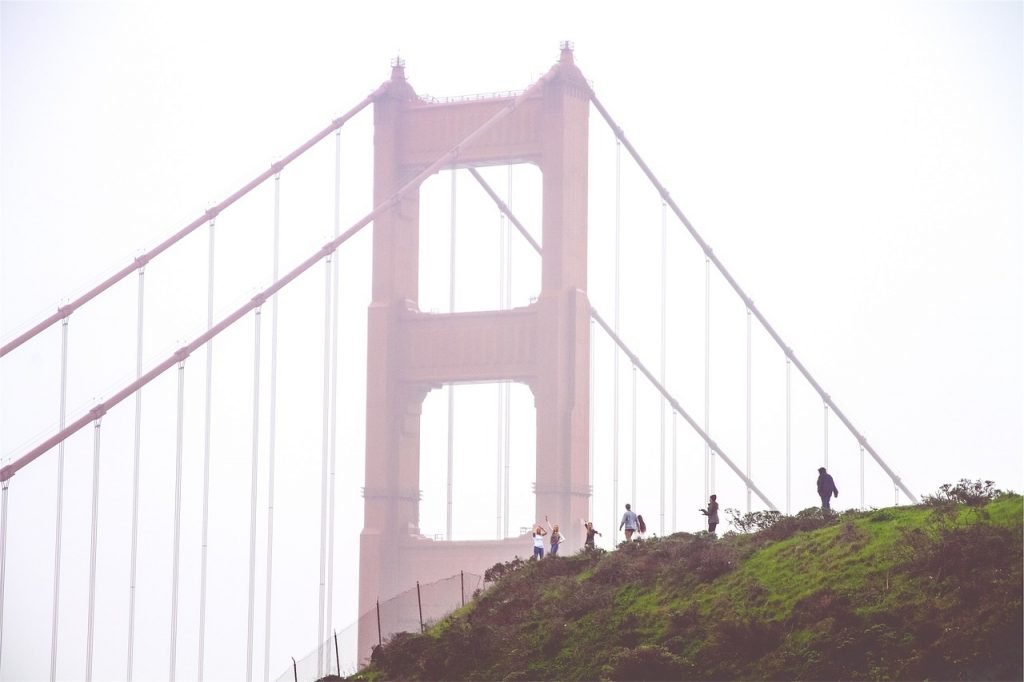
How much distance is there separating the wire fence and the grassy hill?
6.67 ft

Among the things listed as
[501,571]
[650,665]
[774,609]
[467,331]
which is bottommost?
[650,665]

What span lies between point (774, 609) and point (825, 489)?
8.08 metres

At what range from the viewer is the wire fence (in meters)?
43.4

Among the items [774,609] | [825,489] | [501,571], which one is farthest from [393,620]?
[774,609]

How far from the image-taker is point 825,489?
4372 centimetres

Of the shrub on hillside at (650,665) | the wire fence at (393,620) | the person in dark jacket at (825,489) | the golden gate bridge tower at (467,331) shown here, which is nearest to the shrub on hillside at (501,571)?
A: the wire fence at (393,620)

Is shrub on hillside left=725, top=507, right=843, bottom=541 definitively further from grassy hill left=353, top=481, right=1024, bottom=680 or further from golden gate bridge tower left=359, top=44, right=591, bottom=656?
golden gate bridge tower left=359, top=44, right=591, bottom=656

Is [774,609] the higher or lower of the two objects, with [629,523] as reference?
lower

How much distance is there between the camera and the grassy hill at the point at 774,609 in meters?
32.5

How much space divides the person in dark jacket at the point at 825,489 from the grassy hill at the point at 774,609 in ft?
3.70

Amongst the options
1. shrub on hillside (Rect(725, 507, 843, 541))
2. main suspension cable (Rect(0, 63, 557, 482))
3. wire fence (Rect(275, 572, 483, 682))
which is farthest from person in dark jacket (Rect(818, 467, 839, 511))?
main suspension cable (Rect(0, 63, 557, 482))

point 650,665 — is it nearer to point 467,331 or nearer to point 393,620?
point 393,620

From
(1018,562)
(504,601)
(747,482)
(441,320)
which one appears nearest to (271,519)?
(441,320)

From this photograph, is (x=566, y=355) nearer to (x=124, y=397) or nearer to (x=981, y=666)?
(x=124, y=397)
